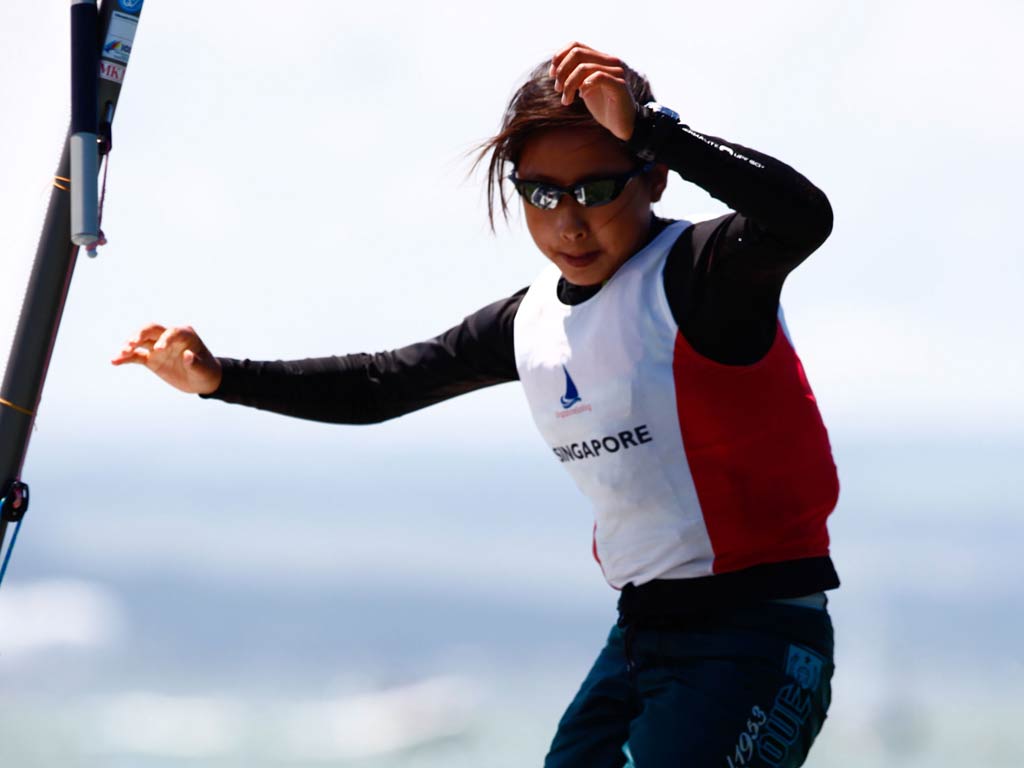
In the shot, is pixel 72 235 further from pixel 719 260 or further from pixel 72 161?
pixel 719 260

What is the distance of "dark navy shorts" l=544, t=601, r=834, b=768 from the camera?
9.50 feet

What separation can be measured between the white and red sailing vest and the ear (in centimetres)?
13

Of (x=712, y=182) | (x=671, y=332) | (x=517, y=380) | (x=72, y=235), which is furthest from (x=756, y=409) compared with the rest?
(x=72, y=235)

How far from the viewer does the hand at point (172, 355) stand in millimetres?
3504

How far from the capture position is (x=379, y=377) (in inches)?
148

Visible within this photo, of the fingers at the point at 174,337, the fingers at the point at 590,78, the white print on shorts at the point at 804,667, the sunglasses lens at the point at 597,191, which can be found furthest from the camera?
the fingers at the point at 174,337

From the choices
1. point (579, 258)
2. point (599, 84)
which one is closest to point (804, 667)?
point (579, 258)

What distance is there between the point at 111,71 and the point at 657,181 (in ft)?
4.07

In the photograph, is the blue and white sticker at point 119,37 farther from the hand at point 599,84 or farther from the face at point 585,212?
the hand at point 599,84

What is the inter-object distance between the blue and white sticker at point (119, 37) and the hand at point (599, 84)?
1044mm

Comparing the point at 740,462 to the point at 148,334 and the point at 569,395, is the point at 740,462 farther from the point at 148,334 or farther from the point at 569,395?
the point at 148,334

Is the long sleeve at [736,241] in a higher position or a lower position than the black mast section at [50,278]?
lower

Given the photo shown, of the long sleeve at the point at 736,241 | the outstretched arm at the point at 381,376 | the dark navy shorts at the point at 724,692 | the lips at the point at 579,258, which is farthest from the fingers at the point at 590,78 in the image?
the dark navy shorts at the point at 724,692

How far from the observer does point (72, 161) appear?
3180mm
